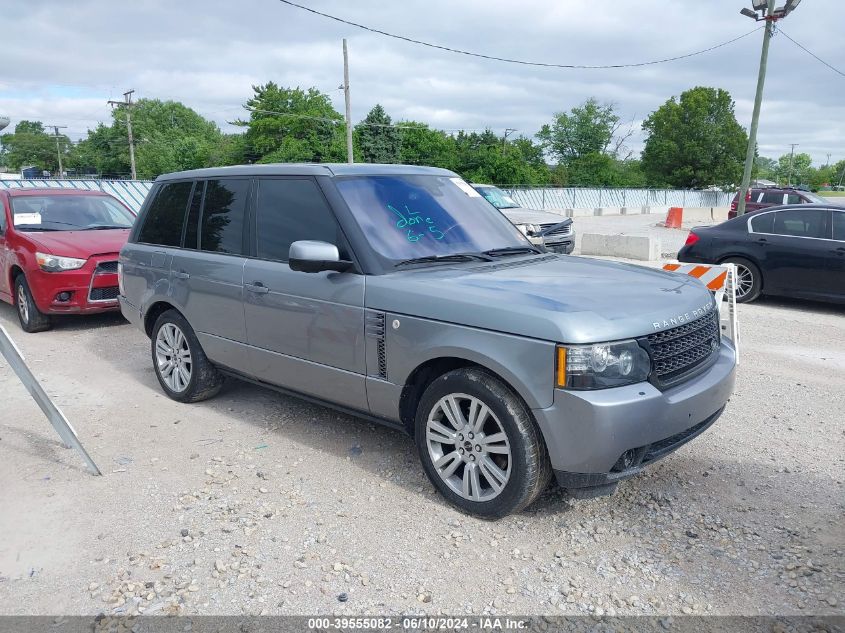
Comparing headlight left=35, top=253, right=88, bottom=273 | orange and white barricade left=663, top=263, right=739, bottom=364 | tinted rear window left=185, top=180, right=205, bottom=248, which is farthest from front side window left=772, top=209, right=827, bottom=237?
headlight left=35, top=253, right=88, bottom=273

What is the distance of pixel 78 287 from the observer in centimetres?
816

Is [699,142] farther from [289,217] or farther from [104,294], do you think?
[289,217]

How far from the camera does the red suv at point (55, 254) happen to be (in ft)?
26.7

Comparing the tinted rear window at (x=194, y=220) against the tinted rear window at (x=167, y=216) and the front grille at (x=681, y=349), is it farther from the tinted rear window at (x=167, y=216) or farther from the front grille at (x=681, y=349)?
the front grille at (x=681, y=349)

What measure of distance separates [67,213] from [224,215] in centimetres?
532

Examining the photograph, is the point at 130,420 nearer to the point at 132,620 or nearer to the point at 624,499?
the point at 132,620

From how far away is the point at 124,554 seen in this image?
11.1 ft

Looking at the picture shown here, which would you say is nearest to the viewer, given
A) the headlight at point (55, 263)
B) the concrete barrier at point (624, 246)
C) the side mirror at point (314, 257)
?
the side mirror at point (314, 257)

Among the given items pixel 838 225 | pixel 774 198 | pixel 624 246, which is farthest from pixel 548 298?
pixel 774 198

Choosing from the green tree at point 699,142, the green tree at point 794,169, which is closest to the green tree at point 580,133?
the green tree at point 699,142

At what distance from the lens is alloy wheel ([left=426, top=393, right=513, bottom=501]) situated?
3.50 metres

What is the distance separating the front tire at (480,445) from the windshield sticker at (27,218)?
7412 millimetres

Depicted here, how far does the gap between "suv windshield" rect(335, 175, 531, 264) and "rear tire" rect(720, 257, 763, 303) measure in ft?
21.4

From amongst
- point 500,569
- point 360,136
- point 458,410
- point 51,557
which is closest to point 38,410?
point 51,557
